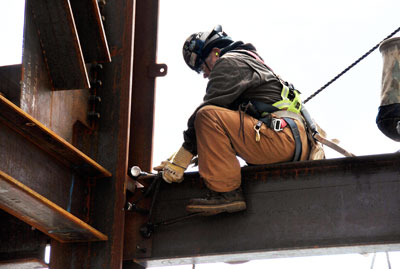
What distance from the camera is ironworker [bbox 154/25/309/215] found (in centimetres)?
634

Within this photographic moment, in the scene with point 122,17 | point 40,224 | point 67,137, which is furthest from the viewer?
point 122,17

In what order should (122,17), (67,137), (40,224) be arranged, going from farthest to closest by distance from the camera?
(122,17)
(67,137)
(40,224)

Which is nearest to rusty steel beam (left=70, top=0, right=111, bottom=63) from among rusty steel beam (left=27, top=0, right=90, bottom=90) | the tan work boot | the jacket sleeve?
rusty steel beam (left=27, top=0, right=90, bottom=90)

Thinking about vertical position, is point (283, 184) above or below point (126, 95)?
below

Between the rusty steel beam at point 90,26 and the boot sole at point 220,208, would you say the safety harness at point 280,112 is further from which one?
the rusty steel beam at point 90,26

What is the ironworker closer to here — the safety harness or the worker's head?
the safety harness

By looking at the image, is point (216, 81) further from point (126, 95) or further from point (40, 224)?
point (40, 224)

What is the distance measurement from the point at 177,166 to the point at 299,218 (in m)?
1.06

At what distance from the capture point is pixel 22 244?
264 inches

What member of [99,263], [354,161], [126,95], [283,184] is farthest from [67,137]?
[354,161]

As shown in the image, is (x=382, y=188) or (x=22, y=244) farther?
(x=22, y=244)

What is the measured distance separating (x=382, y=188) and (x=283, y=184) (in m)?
0.75

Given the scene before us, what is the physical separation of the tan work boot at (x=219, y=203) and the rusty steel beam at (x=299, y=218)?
116 mm

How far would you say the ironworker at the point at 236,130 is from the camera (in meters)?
6.34
